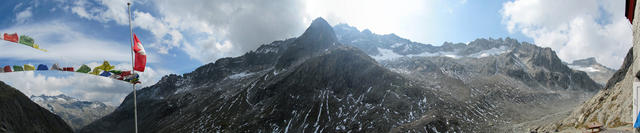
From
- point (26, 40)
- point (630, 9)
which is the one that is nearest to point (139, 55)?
point (26, 40)

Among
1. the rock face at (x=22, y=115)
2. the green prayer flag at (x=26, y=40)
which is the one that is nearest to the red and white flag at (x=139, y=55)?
the green prayer flag at (x=26, y=40)

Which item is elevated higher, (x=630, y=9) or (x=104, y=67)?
(x=630, y=9)

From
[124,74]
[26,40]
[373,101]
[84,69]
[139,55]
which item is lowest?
[373,101]

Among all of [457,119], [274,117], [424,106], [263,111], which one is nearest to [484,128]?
[457,119]

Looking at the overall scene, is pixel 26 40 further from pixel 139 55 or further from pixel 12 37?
pixel 139 55

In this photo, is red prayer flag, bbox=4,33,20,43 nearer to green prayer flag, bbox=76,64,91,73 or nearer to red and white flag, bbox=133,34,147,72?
green prayer flag, bbox=76,64,91,73

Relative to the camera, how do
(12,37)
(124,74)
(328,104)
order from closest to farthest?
(12,37) → (124,74) → (328,104)
